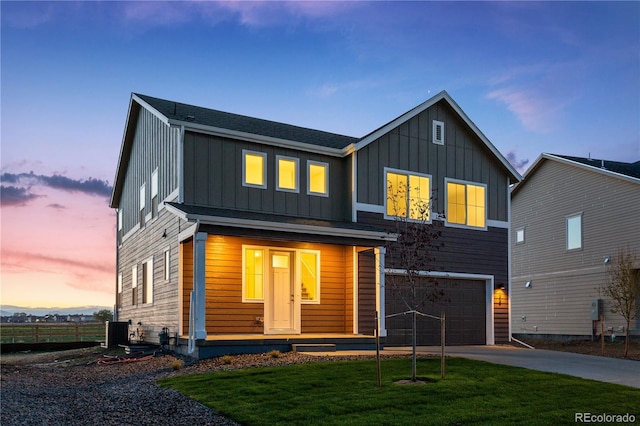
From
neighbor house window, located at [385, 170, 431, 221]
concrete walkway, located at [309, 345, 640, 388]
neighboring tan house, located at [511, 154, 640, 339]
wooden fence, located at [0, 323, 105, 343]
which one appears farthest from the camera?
wooden fence, located at [0, 323, 105, 343]

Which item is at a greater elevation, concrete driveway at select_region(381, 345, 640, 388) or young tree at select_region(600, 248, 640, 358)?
young tree at select_region(600, 248, 640, 358)

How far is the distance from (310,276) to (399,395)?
8.39 meters

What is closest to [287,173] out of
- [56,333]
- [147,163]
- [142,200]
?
[147,163]

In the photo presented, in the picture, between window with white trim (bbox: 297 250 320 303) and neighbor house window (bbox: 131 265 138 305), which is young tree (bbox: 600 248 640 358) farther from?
neighbor house window (bbox: 131 265 138 305)

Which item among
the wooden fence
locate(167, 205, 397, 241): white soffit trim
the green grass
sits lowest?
the wooden fence

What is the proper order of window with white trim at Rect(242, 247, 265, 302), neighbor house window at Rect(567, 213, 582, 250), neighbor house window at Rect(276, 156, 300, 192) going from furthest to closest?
neighbor house window at Rect(567, 213, 582, 250)
neighbor house window at Rect(276, 156, 300, 192)
window with white trim at Rect(242, 247, 265, 302)

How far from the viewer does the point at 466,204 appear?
19.8m

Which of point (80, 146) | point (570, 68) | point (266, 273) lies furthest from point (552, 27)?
point (80, 146)

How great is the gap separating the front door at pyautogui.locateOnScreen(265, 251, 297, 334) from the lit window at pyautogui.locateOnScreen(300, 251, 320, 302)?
0.34 m

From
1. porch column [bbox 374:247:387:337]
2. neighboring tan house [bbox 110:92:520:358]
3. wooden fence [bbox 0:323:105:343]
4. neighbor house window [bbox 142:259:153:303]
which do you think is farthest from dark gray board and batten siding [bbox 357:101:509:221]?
wooden fence [bbox 0:323:105:343]

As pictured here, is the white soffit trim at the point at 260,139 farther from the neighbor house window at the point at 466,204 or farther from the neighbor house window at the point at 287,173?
the neighbor house window at the point at 466,204

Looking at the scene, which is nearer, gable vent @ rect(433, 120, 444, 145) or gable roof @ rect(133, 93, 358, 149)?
gable roof @ rect(133, 93, 358, 149)

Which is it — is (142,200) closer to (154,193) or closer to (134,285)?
(154,193)

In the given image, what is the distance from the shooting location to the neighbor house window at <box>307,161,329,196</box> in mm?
17797
